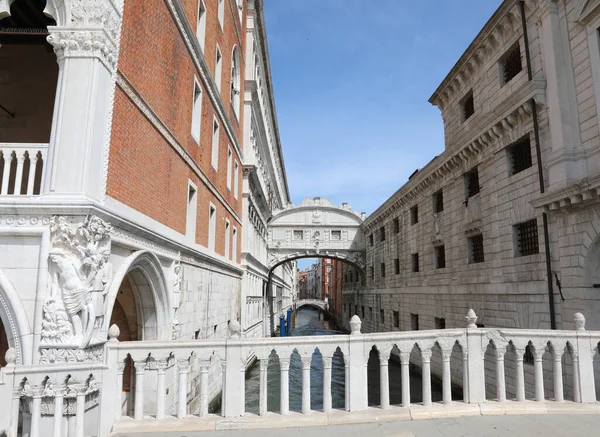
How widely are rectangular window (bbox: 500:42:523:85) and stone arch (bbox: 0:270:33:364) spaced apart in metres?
14.2

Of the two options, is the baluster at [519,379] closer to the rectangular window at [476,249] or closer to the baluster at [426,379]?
the baluster at [426,379]

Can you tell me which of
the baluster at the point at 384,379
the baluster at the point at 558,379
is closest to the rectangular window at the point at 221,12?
the baluster at the point at 384,379

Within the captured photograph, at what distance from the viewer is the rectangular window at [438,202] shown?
1873 centimetres

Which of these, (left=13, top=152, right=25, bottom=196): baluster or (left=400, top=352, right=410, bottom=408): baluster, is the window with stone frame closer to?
(left=400, top=352, right=410, bottom=408): baluster

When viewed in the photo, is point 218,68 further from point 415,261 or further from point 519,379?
point 519,379

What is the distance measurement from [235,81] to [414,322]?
14.9 m

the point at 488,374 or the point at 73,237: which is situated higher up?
the point at 73,237

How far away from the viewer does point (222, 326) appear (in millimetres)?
16516

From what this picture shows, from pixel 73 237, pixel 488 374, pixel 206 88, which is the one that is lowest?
pixel 488 374

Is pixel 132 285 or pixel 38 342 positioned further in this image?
pixel 132 285

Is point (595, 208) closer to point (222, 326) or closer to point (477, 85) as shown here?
point (477, 85)

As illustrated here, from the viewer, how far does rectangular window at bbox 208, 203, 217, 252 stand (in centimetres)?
1459

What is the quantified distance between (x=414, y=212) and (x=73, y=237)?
62.8 ft

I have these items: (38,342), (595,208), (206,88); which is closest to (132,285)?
(38,342)
